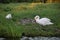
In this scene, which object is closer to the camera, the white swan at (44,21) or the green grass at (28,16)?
the green grass at (28,16)

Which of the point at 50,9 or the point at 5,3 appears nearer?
the point at 50,9

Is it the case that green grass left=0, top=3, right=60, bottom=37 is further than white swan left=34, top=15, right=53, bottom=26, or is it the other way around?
white swan left=34, top=15, right=53, bottom=26

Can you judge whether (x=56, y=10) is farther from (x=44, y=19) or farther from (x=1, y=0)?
(x=1, y=0)

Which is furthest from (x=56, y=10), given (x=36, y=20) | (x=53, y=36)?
(x=53, y=36)

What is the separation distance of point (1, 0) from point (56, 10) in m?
1.62

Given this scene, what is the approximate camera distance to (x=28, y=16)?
18.2ft

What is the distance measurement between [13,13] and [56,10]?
1021 mm

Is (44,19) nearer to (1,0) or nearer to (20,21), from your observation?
(20,21)

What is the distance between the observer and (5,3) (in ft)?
21.9

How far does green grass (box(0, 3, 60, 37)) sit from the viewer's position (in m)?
4.80

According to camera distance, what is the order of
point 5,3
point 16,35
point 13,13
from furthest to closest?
point 5,3 → point 13,13 → point 16,35

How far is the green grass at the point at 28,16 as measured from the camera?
4801mm

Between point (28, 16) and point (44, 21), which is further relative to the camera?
point (28, 16)

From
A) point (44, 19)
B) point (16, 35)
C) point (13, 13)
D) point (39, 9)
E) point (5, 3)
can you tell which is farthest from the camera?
point (5, 3)
